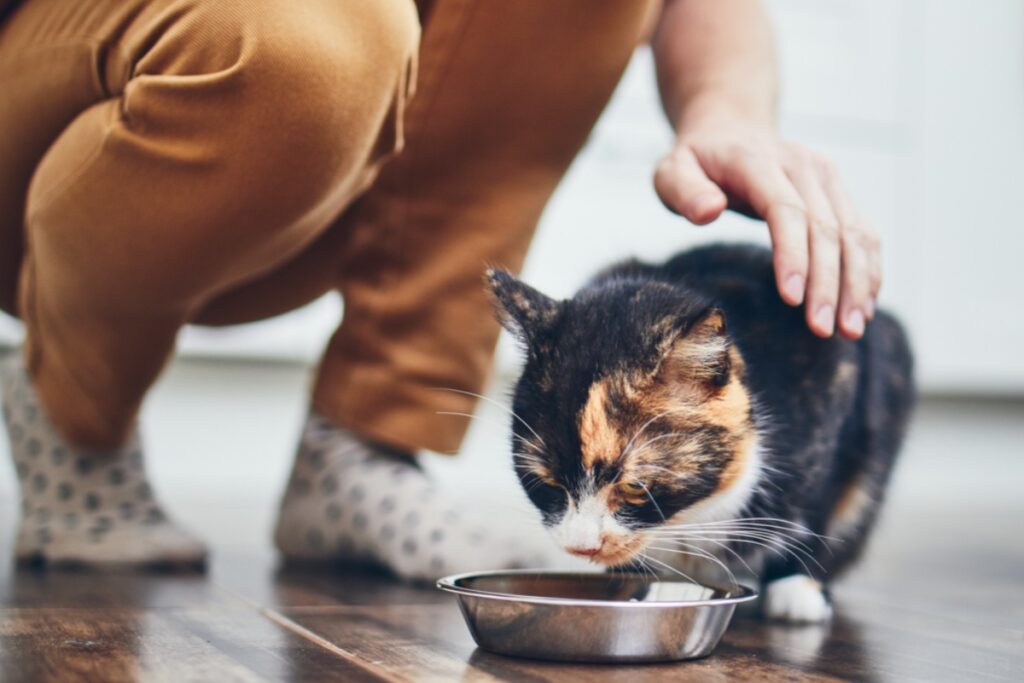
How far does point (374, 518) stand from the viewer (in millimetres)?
Result: 1118

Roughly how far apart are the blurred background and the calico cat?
1.46 meters

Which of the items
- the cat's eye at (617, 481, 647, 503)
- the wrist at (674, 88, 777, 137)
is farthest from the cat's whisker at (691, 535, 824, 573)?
the wrist at (674, 88, 777, 137)

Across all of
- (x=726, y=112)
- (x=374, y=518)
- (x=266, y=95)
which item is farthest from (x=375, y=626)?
(x=726, y=112)

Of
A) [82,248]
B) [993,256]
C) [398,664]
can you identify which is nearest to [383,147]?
[82,248]

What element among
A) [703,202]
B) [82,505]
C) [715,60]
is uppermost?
[715,60]

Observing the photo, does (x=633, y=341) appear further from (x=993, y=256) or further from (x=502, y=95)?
(x=993, y=256)

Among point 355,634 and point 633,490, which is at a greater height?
point 633,490

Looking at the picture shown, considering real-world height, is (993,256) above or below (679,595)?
above

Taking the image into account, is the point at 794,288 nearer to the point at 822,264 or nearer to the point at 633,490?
the point at 822,264

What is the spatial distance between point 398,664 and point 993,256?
8.23 feet

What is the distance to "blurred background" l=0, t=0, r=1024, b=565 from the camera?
99.4 inches

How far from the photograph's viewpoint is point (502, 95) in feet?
3.55

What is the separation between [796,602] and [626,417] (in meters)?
0.25

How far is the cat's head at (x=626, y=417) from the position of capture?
80cm
